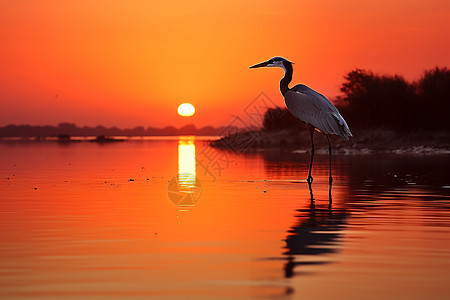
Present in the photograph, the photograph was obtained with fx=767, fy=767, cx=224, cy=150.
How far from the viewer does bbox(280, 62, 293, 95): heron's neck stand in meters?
16.9

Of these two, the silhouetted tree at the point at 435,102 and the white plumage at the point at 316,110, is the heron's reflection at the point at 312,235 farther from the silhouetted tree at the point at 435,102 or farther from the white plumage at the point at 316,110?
the silhouetted tree at the point at 435,102

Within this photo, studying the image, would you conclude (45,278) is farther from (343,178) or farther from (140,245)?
(343,178)

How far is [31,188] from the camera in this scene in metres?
13.7

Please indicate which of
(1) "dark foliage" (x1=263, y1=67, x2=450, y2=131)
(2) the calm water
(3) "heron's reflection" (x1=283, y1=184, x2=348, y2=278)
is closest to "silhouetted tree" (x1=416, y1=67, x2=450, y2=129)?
(1) "dark foliage" (x1=263, y1=67, x2=450, y2=131)

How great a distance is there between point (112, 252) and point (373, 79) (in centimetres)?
3681

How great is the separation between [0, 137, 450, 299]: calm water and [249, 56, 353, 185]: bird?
208 centimetres

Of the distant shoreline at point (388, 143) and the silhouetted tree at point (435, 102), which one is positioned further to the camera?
the silhouetted tree at point (435, 102)

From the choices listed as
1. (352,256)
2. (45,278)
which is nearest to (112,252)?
(45,278)

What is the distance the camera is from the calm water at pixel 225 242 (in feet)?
17.3

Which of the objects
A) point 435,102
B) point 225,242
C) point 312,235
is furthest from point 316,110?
point 435,102

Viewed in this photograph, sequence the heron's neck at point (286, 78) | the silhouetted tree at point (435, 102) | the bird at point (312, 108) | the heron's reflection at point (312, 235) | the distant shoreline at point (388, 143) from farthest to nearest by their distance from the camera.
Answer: the silhouetted tree at point (435, 102) < the distant shoreline at point (388, 143) < the heron's neck at point (286, 78) < the bird at point (312, 108) < the heron's reflection at point (312, 235)

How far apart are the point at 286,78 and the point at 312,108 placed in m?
1.38

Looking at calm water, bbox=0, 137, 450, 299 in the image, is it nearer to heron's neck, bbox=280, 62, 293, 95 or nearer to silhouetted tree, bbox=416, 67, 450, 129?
heron's neck, bbox=280, 62, 293, 95

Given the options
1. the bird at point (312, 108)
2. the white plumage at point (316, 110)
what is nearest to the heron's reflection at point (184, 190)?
the bird at point (312, 108)
